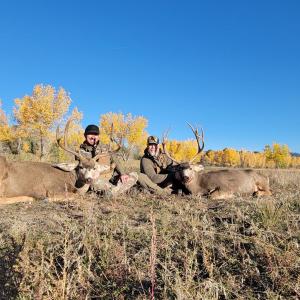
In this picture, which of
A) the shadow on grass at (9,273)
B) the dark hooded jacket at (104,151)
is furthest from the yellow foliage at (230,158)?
the shadow on grass at (9,273)

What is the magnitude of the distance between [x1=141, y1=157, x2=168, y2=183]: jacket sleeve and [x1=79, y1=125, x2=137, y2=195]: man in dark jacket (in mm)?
791

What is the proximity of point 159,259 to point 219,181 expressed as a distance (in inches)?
215

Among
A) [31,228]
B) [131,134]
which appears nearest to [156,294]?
[31,228]

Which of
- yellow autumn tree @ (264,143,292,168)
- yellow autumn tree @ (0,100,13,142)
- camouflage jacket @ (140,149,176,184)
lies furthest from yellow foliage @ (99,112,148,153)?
camouflage jacket @ (140,149,176,184)

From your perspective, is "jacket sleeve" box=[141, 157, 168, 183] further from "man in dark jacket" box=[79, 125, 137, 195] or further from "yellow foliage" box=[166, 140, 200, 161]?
"yellow foliage" box=[166, 140, 200, 161]

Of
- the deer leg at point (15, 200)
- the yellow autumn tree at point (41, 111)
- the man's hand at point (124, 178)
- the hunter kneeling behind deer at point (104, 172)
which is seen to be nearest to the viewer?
the deer leg at point (15, 200)

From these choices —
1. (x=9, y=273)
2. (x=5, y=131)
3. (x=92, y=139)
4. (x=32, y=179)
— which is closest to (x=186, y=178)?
(x=92, y=139)

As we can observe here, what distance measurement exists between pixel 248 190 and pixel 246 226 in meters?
4.42

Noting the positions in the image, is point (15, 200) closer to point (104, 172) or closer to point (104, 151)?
point (104, 172)

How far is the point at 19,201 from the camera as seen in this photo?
24.1 ft

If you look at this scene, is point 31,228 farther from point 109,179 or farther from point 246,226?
point 109,179

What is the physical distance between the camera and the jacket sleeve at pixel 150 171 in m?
9.55

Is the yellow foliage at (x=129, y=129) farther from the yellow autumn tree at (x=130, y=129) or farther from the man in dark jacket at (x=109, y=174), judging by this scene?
the man in dark jacket at (x=109, y=174)

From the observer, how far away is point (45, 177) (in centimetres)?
812
